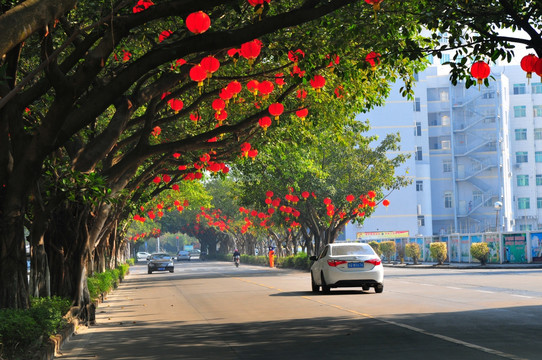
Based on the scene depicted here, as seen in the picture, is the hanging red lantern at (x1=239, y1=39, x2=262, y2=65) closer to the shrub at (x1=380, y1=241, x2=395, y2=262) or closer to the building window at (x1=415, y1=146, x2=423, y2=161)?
the shrub at (x1=380, y1=241, x2=395, y2=262)

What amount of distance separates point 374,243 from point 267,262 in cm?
1288

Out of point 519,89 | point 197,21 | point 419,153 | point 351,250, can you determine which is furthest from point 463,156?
point 197,21

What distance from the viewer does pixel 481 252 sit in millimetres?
47594

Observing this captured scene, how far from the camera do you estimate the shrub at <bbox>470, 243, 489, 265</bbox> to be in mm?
47500

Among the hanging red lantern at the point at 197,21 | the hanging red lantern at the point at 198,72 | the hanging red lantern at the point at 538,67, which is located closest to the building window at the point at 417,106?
the hanging red lantern at the point at 538,67

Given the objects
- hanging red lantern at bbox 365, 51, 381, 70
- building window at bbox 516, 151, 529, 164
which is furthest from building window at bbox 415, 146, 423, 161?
hanging red lantern at bbox 365, 51, 381, 70

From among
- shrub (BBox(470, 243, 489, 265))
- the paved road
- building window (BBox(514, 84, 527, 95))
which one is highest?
building window (BBox(514, 84, 527, 95))

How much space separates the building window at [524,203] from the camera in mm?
91188

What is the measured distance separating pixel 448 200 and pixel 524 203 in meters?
8.40

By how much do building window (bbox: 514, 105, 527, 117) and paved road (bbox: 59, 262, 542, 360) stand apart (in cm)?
7081

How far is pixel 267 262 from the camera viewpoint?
252ft

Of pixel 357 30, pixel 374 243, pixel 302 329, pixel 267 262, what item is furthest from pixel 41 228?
pixel 267 262

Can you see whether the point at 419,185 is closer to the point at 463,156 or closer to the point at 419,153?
the point at 419,153

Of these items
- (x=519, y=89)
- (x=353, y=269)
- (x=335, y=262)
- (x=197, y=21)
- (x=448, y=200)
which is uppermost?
(x=519, y=89)
